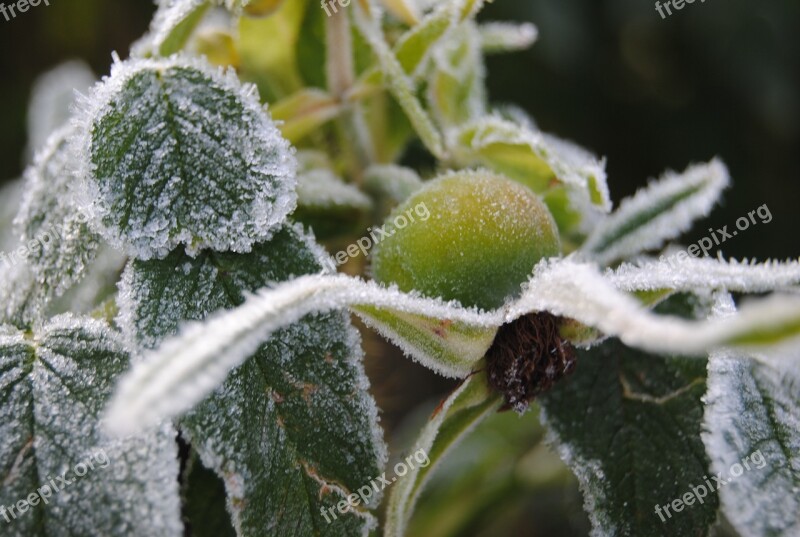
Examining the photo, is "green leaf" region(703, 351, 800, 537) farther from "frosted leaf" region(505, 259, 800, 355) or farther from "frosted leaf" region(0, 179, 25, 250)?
"frosted leaf" region(0, 179, 25, 250)

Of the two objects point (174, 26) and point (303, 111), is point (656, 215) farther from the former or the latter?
point (174, 26)

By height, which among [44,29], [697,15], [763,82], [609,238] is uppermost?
[44,29]

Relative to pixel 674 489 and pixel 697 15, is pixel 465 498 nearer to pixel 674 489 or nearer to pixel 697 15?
pixel 674 489

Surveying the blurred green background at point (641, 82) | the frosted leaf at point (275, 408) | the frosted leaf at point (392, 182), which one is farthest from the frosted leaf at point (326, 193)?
the blurred green background at point (641, 82)

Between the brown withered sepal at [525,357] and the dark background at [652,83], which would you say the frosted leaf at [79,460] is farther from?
the dark background at [652,83]

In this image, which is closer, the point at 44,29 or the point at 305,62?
Result: the point at 305,62

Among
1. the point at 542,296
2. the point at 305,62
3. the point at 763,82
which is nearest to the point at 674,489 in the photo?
the point at 542,296
